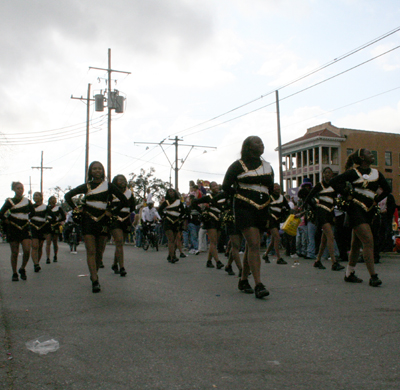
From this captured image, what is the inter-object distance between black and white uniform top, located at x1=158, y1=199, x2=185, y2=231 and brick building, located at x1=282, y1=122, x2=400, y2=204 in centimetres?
5336

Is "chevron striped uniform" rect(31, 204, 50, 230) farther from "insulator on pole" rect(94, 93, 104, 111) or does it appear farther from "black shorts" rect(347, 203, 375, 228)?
"insulator on pole" rect(94, 93, 104, 111)

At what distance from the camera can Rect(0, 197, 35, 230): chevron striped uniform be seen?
941 cm

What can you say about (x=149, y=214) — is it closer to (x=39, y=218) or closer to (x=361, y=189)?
(x=39, y=218)

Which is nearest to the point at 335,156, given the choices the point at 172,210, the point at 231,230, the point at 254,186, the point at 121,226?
the point at 172,210

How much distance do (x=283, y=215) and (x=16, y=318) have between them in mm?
7400

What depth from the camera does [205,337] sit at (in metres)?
4.34

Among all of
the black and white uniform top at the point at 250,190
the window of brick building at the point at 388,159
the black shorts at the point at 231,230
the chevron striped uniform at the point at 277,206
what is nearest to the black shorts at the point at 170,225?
the chevron striped uniform at the point at 277,206

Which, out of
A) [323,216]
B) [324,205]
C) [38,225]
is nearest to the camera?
[323,216]

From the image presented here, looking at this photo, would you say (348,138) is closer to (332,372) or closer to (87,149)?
(87,149)

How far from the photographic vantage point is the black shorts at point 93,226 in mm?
7535

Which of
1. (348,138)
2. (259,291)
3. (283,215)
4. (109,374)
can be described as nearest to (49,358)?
(109,374)

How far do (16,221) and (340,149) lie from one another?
60.2 m

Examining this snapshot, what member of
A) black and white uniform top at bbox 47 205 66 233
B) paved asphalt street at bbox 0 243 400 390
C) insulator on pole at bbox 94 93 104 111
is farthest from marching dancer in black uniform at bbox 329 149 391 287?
insulator on pole at bbox 94 93 104 111

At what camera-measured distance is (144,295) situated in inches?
269
